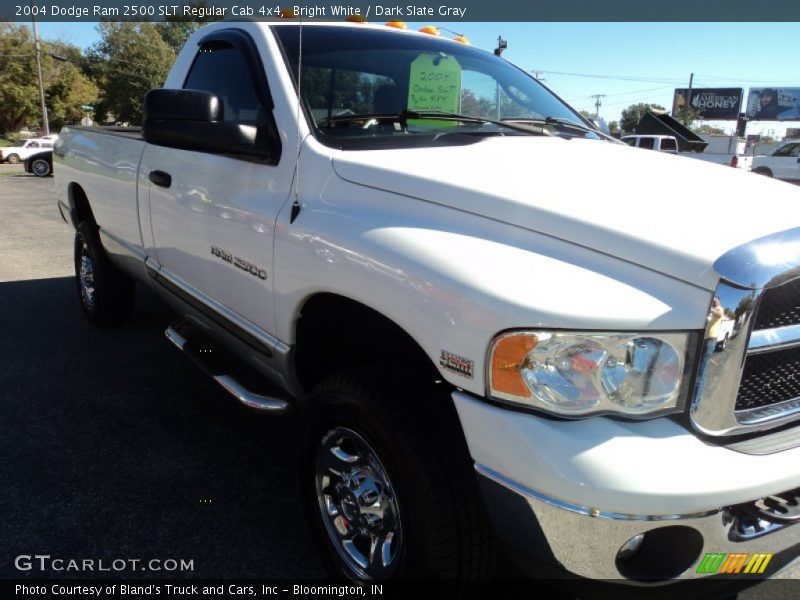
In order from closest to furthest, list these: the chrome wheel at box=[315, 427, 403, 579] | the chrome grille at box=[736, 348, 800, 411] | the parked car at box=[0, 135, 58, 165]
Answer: the chrome grille at box=[736, 348, 800, 411], the chrome wheel at box=[315, 427, 403, 579], the parked car at box=[0, 135, 58, 165]

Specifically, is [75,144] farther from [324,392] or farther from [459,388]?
[459,388]

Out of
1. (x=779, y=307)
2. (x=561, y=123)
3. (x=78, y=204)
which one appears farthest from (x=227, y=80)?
(x=78, y=204)

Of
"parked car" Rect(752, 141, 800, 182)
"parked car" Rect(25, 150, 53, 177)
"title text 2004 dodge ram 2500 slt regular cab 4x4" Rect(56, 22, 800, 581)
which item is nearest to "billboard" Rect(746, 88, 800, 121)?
"parked car" Rect(752, 141, 800, 182)

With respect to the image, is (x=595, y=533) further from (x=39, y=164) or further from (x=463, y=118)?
(x=39, y=164)

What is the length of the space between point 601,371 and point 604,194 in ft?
2.06

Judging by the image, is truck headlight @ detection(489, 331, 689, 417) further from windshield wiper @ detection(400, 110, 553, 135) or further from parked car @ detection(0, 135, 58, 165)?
parked car @ detection(0, 135, 58, 165)

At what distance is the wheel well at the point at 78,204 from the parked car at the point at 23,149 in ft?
80.2

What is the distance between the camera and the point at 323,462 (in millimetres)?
2232

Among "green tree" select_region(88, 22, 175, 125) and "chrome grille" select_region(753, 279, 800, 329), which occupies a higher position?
"green tree" select_region(88, 22, 175, 125)

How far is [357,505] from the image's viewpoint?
Answer: 2.10m

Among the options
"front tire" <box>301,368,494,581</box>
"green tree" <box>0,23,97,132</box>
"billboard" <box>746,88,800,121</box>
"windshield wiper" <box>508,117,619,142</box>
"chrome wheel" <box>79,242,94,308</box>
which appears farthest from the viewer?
"billboard" <box>746,88,800,121</box>

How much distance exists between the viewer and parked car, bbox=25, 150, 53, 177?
22453mm

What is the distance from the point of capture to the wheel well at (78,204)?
16.1ft

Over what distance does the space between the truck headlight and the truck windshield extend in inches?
45.5
